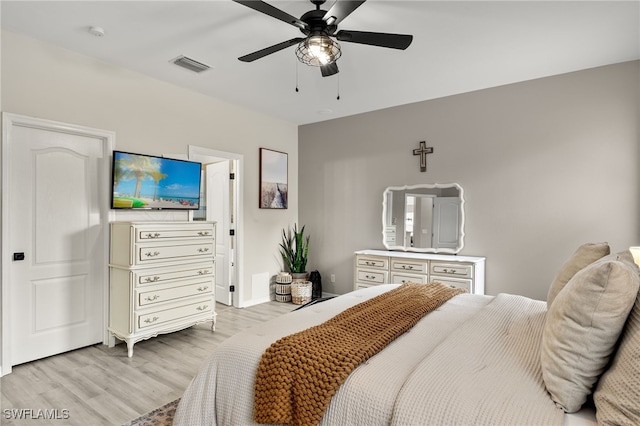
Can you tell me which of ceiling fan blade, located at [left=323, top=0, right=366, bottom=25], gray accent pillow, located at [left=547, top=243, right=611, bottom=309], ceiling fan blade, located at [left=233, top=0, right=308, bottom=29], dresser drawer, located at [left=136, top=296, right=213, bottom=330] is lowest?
dresser drawer, located at [left=136, top=296, right=213, bottom=330]

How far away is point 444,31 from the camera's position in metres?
Answer: 2.75

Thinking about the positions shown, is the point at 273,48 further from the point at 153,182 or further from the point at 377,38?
the point at 153,182

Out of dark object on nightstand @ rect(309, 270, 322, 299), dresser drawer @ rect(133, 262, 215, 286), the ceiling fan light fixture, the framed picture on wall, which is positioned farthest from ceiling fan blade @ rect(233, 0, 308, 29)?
dark object on nightstand @ rect(309, 270, 322, 299)

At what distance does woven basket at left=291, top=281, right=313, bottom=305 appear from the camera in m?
4.88

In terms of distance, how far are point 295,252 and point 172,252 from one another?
222cm

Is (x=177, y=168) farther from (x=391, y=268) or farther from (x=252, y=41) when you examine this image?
(x=391, y=268)

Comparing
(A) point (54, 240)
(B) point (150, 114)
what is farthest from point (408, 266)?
(A) point (54, 240)

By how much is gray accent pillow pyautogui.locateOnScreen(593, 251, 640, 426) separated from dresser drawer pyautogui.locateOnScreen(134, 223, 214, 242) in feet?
10.5

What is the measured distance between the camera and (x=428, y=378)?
1288mm

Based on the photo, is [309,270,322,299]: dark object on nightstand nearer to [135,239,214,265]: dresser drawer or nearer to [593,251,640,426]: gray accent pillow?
[135,239,214,265]: dresser drawer

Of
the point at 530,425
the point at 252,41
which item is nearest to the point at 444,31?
the point at 252,41

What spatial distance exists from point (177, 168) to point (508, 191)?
360cm

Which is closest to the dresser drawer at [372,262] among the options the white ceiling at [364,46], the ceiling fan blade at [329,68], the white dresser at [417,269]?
the white dresser at [417,269]

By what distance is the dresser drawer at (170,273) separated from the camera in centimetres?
316
